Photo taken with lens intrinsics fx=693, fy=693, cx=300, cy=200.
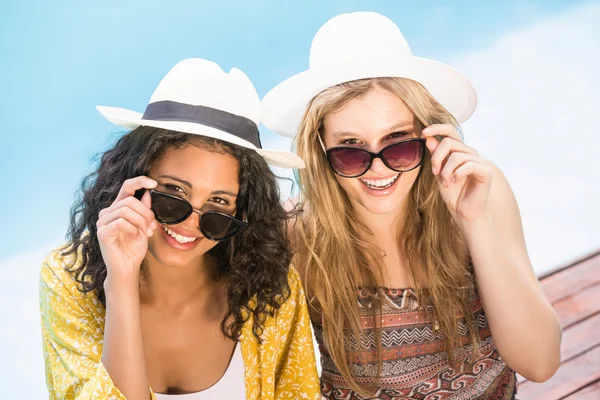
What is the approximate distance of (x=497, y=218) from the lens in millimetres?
2793

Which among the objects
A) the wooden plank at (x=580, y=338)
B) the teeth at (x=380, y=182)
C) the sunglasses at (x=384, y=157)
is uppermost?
the sunglasses at (x=384, y=157)

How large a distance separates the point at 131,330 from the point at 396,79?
4.28ft

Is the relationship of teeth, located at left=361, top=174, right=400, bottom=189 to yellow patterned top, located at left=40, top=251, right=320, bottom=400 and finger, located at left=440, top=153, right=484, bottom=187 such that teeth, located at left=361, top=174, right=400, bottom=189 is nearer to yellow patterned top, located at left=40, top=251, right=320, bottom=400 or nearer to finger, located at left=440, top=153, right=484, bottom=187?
finger, located at left=440, top=153, right=484, bottom=187

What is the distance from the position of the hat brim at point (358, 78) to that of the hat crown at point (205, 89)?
0.94ft

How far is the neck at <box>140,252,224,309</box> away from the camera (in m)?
2.63

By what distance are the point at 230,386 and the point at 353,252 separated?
717 millimetres

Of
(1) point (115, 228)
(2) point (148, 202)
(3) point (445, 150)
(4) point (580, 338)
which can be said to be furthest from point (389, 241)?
(4) point (580, 338)

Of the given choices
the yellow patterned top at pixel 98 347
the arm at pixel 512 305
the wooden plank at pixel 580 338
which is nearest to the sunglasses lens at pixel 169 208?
the yellow patterned top at pixel 98 347

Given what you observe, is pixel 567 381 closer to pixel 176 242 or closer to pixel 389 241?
pixel 389 241

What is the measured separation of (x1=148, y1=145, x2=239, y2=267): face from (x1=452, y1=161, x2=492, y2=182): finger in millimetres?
781

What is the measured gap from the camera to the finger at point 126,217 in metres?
2.15

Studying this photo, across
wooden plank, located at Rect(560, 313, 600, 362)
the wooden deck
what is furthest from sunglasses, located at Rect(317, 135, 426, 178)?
wooden plank, located at Rect(560, 313, 600, 362)

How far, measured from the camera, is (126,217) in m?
2.15

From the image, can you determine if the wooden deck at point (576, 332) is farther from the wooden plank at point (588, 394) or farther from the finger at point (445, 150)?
the finger at point (445, 150)
